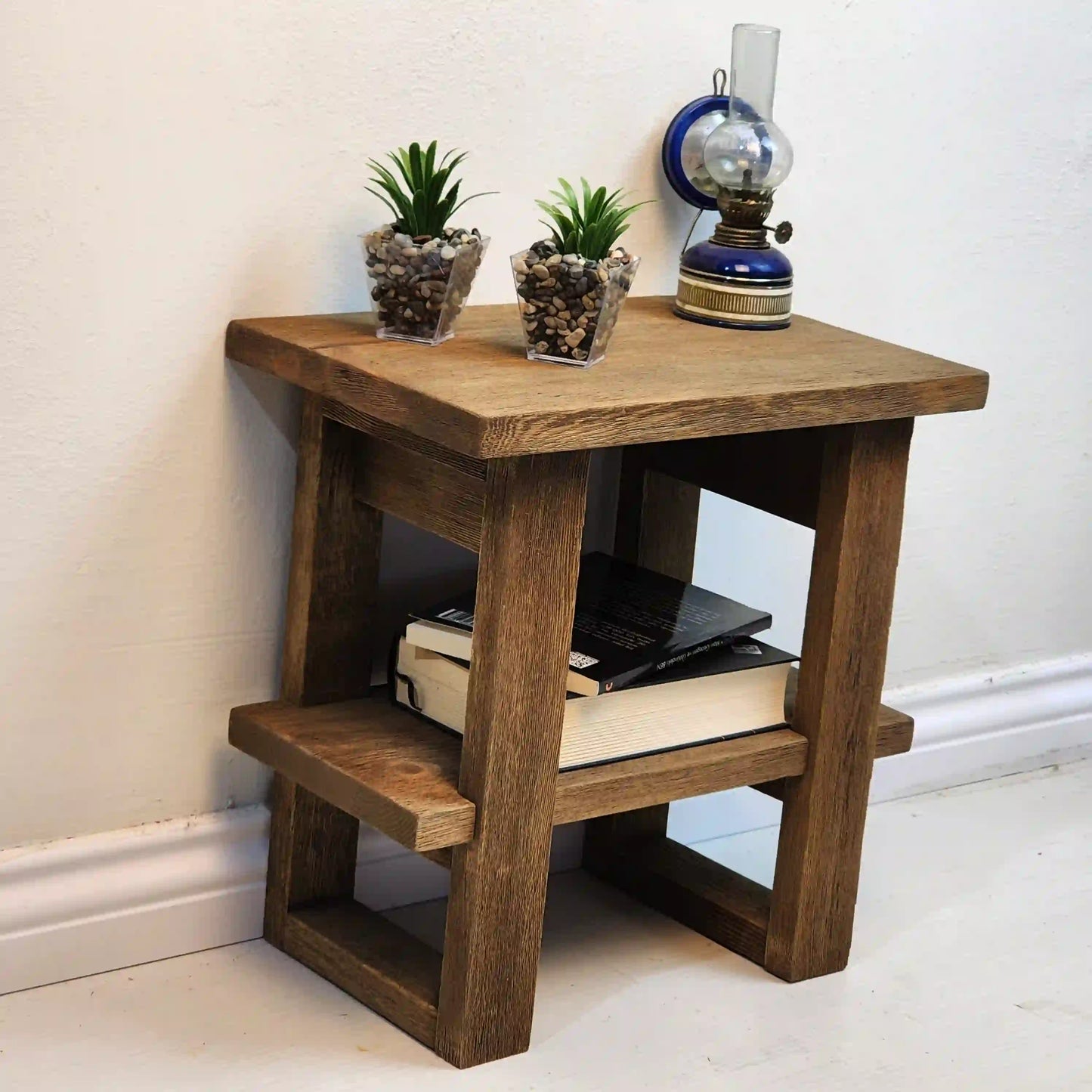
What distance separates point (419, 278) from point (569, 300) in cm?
11

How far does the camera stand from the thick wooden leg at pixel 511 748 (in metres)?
1.14

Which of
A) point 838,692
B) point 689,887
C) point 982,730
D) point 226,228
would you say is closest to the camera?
point 226,228

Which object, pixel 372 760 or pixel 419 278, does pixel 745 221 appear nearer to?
pixel 419 278

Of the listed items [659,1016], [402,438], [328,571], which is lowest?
[659,1016]

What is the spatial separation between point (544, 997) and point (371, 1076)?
0.61ft

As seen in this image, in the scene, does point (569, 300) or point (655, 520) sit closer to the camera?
point (569, 300)

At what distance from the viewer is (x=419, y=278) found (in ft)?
4.00

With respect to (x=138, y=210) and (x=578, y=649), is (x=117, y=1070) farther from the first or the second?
(x=138, y=210)

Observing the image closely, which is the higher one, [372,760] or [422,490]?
[422,490]

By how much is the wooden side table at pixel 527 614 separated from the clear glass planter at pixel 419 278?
0.9 inches

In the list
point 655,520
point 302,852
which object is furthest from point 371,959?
point 655,520

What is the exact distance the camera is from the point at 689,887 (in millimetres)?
1508

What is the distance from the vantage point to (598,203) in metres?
1.22

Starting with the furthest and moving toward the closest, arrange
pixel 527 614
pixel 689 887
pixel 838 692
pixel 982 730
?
pixel 982 730 < pixel 689 887 < pixel 838 692 < pixel 527 614
